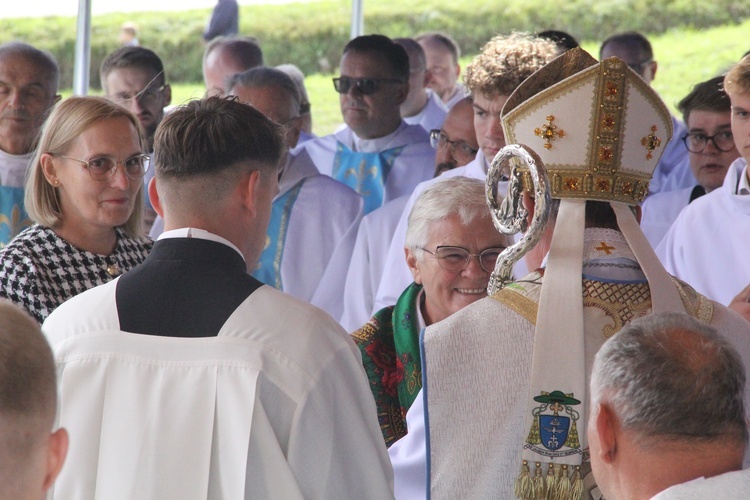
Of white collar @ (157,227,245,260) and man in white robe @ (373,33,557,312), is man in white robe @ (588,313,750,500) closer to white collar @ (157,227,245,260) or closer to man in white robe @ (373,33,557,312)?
A: white collar @ (157,227,245,260)

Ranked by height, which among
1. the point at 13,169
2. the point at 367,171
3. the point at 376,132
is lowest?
the point at 13,169

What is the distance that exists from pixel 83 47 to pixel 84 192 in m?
3.14

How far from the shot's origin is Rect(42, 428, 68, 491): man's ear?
4.95 ft

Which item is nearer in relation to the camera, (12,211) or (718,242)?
(718,242)

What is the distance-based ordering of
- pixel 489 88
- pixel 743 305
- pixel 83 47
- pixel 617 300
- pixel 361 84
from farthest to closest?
pixel 83 47, pixel 361 84, pixel 489 88, pixel 743 305, pixel 617 300

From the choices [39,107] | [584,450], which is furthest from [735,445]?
[39,107]

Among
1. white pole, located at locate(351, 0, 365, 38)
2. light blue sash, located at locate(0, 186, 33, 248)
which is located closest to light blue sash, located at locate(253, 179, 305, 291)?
light blue sash, located at locate(0, 186, 33, 248)

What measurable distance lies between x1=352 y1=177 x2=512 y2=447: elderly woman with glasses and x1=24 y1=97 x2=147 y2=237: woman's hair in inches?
39.5

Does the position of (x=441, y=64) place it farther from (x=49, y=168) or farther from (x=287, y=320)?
(x=287, y=320)

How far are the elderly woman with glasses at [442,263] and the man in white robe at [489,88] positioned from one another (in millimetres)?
504

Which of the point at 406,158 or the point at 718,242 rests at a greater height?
the point at 406,158

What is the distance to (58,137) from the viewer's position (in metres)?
3.61

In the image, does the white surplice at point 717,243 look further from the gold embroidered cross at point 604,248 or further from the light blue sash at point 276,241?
the gold embroidered cross at point 604,248

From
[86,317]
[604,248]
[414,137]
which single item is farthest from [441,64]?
[86,317]
